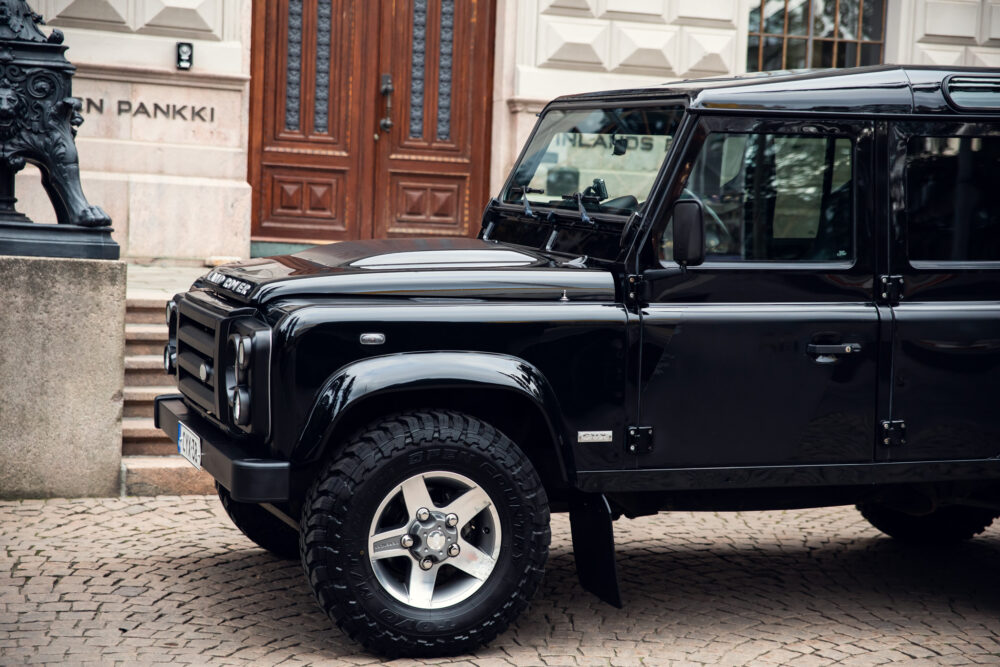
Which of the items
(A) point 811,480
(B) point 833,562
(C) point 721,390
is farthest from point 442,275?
(B) point 833,562

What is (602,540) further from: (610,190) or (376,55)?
(376,55)

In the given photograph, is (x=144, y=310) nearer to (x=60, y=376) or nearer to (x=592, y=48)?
(x=60, y=376)

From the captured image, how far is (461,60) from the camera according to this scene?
11258 mm

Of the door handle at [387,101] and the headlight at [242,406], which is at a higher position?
the door handle at [387,101]

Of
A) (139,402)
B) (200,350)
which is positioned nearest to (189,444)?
(200,350)

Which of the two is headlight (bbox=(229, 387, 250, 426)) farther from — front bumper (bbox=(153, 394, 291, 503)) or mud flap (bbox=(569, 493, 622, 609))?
mud flap (bbox=(569, 493, 622, 609))

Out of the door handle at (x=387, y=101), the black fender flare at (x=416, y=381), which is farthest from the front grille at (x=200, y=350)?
the door handle at (x=387, y=101)

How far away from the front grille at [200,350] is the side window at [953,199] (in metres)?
2.57

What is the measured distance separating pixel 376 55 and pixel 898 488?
735 centimetres

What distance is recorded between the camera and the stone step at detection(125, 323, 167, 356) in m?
7.33

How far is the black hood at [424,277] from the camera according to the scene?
14.3ft

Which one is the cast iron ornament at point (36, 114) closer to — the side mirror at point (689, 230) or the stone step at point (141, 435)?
the stone step at point (141, 435)

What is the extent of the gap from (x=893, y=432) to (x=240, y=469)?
2.35 meters

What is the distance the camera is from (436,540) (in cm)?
425
